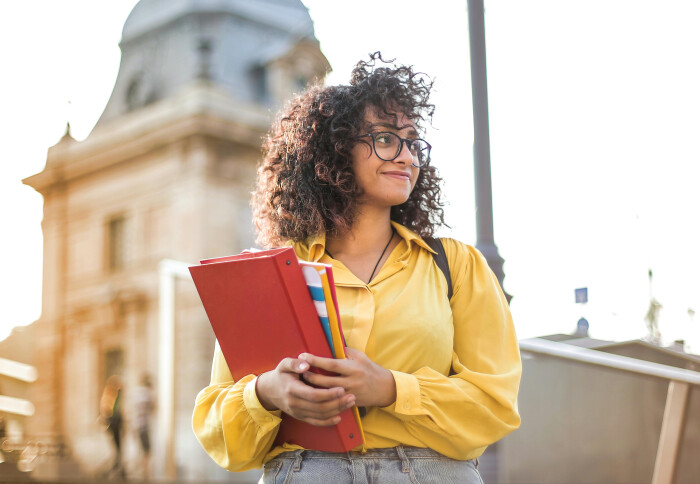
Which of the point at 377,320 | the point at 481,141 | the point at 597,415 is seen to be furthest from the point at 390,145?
the point at 597,415

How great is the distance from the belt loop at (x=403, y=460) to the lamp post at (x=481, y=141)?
94.4 inches

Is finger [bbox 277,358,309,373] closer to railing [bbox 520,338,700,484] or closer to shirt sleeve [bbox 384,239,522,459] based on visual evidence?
shirt sleeve [bbox 384,239,522,459]

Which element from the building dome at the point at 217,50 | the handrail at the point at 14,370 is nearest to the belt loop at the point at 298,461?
the handrail at the point at 14,370

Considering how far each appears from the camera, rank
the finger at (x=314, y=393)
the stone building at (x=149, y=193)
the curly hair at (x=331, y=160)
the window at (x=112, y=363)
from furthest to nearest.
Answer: the window at (x=112, y=363)
the stone building at (x=149, y=193)
the curly hair at (x=331, y=160)
the finger at (x=314, y=393)

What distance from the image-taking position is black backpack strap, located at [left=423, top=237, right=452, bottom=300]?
1.96 meters

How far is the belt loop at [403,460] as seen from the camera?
1761 millimetres

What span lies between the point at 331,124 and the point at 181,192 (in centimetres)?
1572

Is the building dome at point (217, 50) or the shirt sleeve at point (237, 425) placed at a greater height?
the building dome at point (217, 50)

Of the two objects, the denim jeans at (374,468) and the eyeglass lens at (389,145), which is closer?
the denim jeans at (374,468)

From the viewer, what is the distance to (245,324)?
179 cm

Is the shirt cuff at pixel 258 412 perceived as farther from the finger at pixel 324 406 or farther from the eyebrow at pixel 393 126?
the eyebrow at pixel 393 126

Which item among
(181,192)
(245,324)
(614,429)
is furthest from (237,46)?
(245,324)

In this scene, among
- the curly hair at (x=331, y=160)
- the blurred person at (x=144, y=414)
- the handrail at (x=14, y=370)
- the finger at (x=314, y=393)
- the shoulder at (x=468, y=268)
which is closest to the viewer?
the finger at (x=314, y=393)

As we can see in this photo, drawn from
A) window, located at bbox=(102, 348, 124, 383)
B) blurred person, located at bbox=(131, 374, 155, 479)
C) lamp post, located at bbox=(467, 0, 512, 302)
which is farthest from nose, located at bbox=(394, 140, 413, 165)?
window, located at bbox=(102, 348, 124, 383)
